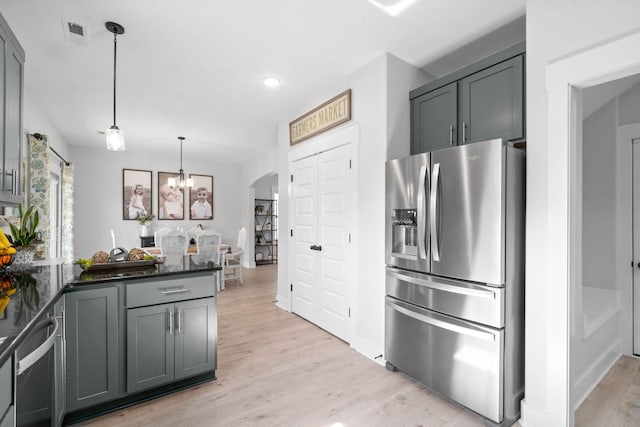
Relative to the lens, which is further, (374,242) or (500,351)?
(374,242)

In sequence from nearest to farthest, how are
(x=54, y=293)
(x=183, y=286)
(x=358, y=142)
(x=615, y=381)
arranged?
(x=54, y=293)
(x=183, y=286)
(x=615, y=381)
(x=358, y=142)

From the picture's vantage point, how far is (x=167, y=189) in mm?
6945

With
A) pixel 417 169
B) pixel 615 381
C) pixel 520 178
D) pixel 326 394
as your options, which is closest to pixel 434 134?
pixel 417 169

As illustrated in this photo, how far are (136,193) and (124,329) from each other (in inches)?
217

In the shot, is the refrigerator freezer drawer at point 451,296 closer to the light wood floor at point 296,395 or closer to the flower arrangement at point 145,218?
the light wood floor at point 296,395

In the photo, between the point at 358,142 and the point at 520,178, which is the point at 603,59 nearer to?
the point at 520,178

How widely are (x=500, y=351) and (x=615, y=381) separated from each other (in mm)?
1430

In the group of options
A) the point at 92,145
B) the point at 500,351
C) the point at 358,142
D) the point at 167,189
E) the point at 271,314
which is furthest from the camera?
the point at 167,189

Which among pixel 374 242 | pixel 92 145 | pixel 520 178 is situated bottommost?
pixel 374 242

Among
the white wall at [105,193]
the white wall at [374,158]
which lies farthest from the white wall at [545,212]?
the white wall at [105,193]

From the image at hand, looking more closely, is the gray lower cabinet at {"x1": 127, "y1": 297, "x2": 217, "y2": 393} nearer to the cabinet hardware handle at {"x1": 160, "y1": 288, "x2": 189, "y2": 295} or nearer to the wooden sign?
the cabinet hardware handle at {"x1": 160, "y1": 288, "x2": 189, "y2": 295}

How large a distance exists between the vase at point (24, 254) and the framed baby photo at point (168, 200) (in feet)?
15.6

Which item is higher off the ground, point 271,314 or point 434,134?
point 434,134

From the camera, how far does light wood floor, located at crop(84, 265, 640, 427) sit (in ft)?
6.39
